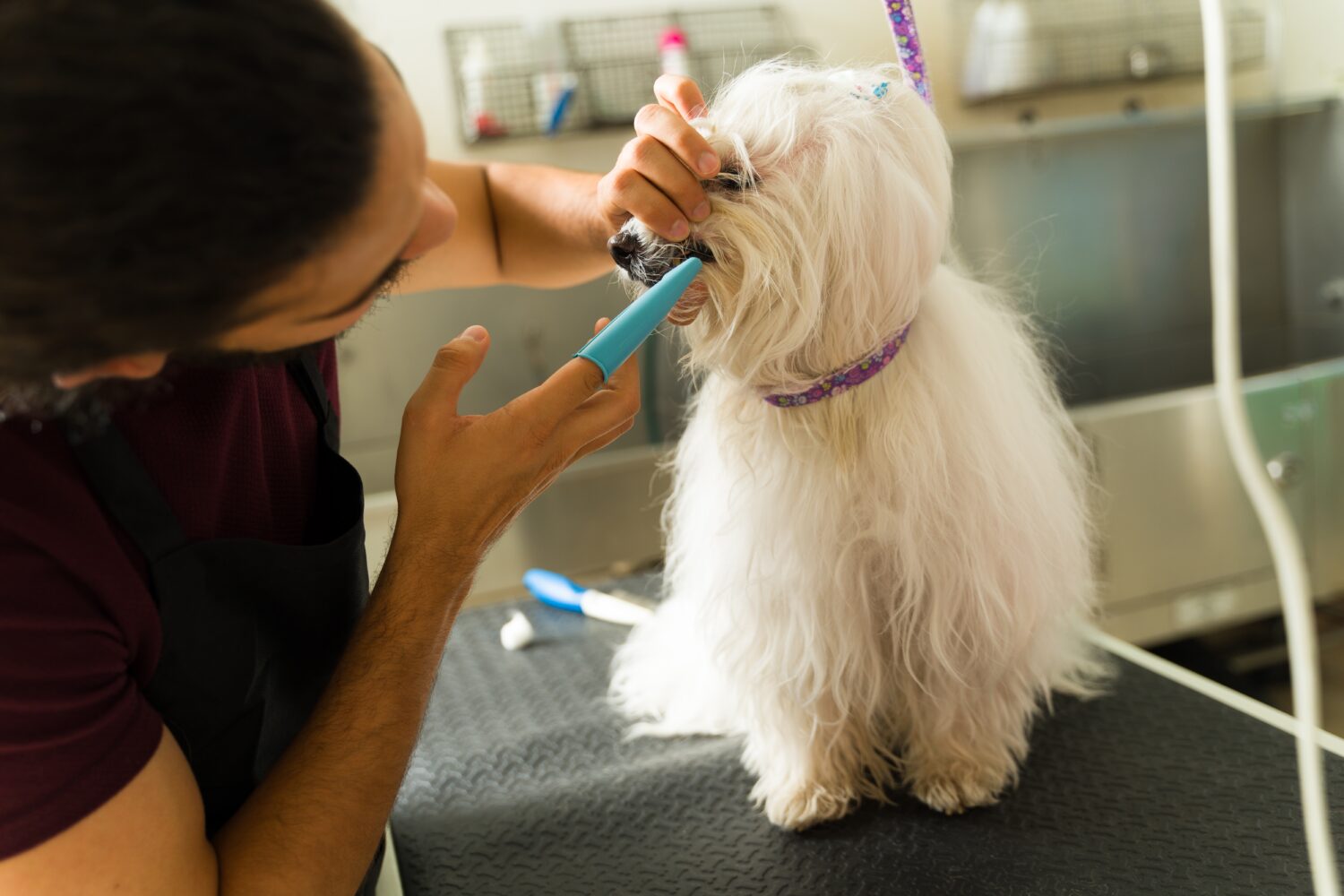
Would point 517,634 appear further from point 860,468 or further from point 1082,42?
point 1082,42

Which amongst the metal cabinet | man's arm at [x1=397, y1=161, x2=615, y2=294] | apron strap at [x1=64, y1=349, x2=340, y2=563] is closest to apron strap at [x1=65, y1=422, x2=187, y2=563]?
apron strap at [x1=64, y1=349, x2=340, y2=563]

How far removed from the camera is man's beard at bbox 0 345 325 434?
0.65m

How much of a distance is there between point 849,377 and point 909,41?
31 cm

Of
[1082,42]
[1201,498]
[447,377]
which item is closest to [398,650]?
[447,377]

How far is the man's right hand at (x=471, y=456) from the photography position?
2.84 feet

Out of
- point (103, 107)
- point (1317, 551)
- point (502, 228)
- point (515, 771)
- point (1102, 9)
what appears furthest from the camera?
point (1102, 9)

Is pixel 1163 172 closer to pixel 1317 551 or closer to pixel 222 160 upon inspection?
pixel 1317 551

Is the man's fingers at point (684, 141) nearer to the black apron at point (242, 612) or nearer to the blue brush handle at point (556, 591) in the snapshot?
the black apron at point (242, 612)

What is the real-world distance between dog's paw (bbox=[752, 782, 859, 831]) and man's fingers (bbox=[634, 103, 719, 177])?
1.95 feet

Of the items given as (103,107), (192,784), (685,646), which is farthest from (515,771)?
(103,107)

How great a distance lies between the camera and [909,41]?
3.17ft

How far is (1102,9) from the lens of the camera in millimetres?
3043

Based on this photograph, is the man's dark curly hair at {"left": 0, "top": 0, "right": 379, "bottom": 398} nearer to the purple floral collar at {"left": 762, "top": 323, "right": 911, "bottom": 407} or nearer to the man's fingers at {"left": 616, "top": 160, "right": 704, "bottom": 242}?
the man's fingers at {"left": 616, "top": 160, "right": 704, "bottom": 242}

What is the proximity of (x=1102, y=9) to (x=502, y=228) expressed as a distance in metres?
2.38
